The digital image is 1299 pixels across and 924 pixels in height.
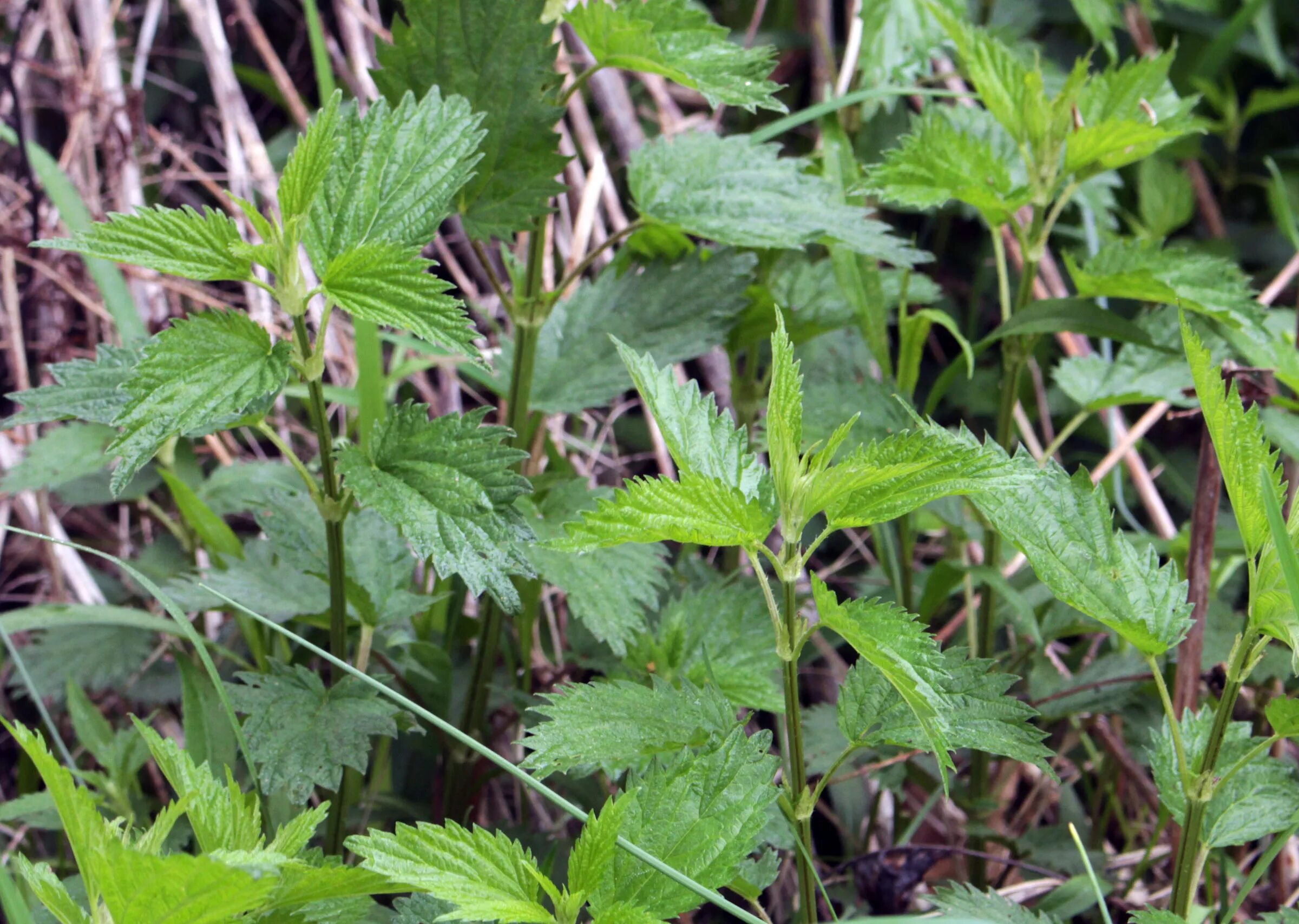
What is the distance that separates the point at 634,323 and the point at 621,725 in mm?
540

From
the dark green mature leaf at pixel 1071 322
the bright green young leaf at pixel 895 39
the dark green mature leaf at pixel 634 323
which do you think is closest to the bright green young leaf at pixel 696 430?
the dark green mature leaf at pixel 634 323

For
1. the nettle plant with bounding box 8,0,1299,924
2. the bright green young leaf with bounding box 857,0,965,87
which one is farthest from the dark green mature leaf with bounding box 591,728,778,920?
the bright green young leaf with bounding box 857,0,965,87

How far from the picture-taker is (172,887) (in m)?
0.62

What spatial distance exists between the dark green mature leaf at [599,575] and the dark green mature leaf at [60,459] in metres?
0.55

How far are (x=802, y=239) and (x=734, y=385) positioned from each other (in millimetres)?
293

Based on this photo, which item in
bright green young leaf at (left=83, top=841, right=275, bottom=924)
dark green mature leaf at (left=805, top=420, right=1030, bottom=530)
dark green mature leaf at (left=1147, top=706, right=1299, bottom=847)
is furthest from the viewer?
dark green mature leaf at (left=1147, top=706, right=1299, bottom=847)

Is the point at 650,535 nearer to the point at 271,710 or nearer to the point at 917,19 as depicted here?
the point at 271,710

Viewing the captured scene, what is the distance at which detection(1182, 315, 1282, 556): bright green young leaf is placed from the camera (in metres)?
0.75

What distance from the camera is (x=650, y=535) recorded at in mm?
706

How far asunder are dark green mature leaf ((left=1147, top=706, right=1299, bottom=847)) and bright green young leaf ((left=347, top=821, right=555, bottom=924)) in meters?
0.48

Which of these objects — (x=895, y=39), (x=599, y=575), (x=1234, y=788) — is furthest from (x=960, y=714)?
(x=895, y=39)

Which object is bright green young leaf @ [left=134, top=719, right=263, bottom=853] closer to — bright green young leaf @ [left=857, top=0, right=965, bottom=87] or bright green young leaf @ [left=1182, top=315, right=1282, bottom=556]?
bright green young leaf @ [left=1182, top=315, right=1282, bottom=556]

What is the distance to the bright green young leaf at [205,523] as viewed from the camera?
3.85 feet

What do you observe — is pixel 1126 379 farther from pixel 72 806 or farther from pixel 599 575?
pixel 72 806
